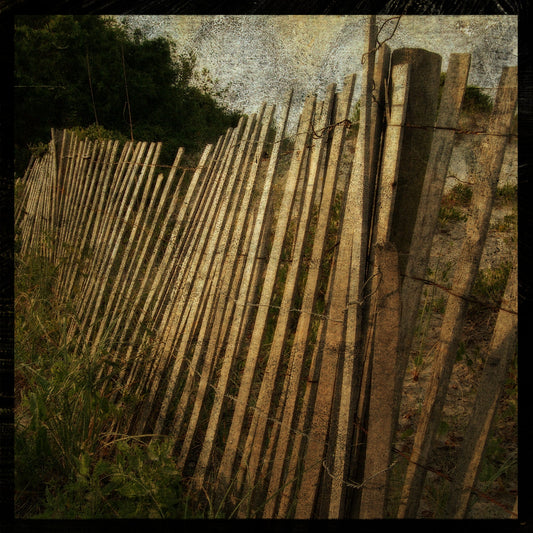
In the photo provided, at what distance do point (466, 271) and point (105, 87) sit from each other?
41.4 ft

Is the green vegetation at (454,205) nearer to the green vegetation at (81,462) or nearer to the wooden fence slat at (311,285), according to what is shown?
the wooden fence slat at (311,285)

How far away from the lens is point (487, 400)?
4.47 ft

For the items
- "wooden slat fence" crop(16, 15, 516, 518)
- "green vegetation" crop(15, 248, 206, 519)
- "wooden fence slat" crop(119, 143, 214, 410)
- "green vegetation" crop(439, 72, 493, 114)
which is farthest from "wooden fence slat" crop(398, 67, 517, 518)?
"green vegetation" crop(439, 72, 493, 114)

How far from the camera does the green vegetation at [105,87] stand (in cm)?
1087

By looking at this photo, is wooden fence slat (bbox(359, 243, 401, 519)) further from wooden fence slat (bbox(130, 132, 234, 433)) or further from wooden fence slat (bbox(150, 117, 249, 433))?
wooden fence slat (bbox(130, 132, 234, 433))

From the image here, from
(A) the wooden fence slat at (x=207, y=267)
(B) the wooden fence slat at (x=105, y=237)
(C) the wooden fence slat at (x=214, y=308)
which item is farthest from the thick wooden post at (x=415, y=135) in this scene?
(B) the wooden fence slat at (x=105, y=237)

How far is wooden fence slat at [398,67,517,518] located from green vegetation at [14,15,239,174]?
9456 mm

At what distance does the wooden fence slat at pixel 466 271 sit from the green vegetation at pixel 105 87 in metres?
9.46

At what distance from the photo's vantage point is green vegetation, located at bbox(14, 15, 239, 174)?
35.7 ft

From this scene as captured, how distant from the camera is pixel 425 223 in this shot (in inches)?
54.6

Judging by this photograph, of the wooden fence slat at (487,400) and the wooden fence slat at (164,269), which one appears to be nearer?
the wooden fence slat at (487,400)

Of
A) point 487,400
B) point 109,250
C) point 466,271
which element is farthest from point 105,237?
point 487,400

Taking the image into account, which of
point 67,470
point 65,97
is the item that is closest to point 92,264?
point 67,470
